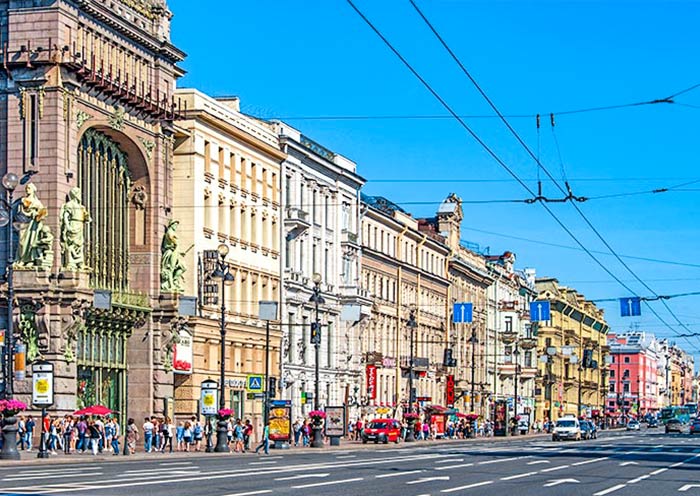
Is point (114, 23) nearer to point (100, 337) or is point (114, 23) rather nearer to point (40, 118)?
point (40, 118)

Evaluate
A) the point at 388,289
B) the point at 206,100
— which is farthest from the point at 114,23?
the point at 388,289

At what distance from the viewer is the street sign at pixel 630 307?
80688 mm

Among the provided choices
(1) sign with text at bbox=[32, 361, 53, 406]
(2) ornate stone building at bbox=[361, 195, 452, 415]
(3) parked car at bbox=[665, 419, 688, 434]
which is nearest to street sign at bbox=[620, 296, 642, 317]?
(2) ornate stone building at bbox=[361, 195, 452, 415]

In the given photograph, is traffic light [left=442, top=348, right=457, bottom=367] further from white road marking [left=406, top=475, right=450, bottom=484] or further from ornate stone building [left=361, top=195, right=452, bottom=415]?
white road marking [left=406, top=475, right=450, bottom=484]

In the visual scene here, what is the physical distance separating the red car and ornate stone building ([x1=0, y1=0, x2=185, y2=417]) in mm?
18711

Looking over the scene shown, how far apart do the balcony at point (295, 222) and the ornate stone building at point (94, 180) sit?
57.7 ft

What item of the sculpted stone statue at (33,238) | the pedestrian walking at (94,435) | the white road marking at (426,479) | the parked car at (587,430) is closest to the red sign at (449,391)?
the parked car at (587,430)

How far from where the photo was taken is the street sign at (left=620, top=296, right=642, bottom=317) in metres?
→ 80.7

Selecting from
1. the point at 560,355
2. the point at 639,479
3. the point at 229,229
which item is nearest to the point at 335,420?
the point at 229,229

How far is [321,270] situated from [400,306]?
1867 cm

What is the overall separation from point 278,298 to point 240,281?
617 centimetres

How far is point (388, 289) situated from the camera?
106 metres

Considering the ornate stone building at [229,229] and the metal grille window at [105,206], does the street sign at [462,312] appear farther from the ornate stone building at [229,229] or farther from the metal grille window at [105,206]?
the metal grille window at [105,206]

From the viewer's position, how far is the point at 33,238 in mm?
56312
